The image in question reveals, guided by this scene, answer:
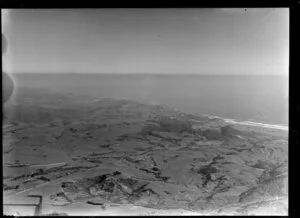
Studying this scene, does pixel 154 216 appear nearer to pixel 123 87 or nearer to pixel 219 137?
pixel 219 137

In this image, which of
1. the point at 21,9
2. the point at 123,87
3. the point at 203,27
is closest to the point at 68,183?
the point at 123,87

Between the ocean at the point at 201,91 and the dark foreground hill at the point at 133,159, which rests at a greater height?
the ocean at the point at 201,91

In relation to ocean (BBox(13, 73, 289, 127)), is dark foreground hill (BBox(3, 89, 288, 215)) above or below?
below

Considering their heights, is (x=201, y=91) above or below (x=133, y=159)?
above
